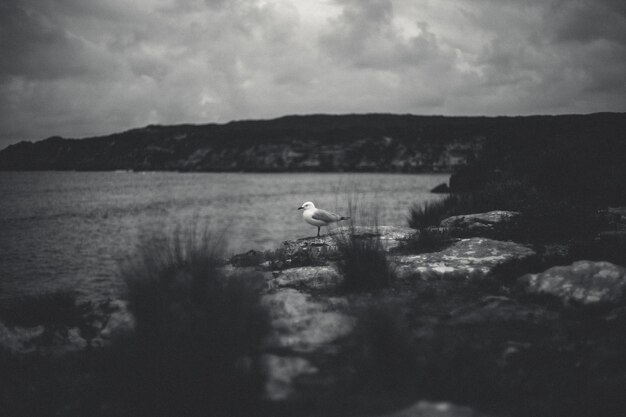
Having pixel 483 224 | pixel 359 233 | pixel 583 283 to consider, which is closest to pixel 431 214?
pixel 483 224

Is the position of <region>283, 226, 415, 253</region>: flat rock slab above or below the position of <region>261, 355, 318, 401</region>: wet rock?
above

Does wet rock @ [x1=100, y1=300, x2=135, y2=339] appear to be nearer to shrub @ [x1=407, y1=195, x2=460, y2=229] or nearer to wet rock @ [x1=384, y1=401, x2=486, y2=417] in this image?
wet rock @ [x1=384, y1=401, x2=486, y2=417]

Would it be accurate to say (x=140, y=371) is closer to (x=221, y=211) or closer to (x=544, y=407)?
(x=544, y=407)

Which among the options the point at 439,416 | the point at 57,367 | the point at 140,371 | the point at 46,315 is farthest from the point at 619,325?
the point at 46,315

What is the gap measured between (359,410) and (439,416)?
445 millimetres

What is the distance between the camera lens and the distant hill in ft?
301

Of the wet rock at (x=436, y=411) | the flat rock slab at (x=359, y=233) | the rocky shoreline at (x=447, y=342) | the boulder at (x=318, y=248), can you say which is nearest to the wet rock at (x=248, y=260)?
the boulder at (x=318, y=248)

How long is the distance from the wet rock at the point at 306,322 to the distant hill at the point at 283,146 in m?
71.8

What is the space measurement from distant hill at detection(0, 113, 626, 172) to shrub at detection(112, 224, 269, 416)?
72731 mm

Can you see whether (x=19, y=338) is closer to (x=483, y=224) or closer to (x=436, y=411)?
(x=436, y=411)

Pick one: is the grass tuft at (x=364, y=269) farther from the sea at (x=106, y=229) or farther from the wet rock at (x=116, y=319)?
the wet rock at (x=116, y=319)

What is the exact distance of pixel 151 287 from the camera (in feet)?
10.7

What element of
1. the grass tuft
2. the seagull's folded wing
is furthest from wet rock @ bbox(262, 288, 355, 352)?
the seagull's folded wing

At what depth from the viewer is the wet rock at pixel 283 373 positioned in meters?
2.53
